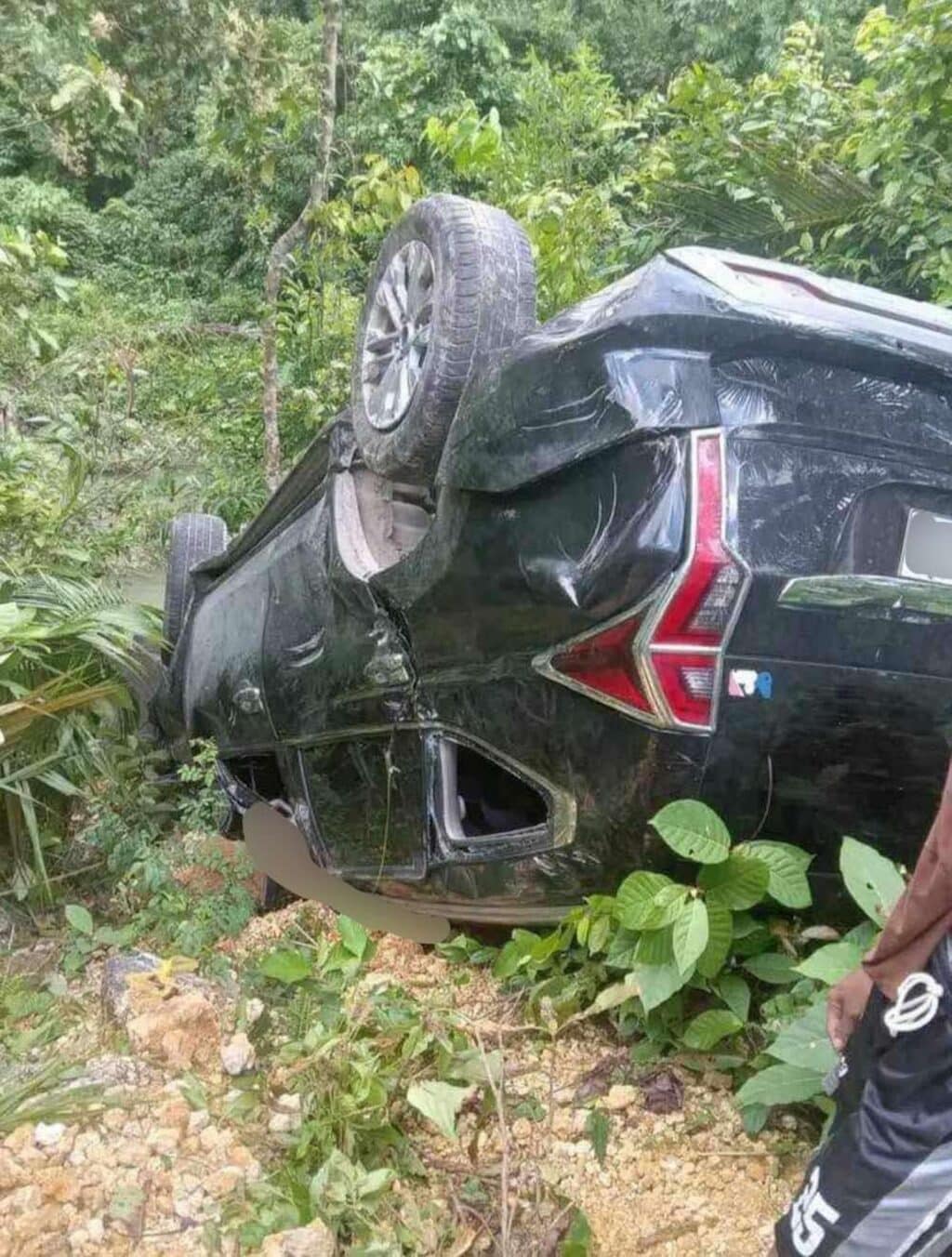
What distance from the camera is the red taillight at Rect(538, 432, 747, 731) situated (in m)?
1.78

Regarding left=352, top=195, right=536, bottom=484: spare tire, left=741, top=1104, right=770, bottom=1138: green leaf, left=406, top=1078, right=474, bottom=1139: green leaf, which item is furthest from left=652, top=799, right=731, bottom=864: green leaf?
left=352, top=195, right=536, bottom=484: spare tire

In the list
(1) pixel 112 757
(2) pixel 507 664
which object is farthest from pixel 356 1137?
(1) pixel 112 757

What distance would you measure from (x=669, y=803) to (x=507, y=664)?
0.45 meters

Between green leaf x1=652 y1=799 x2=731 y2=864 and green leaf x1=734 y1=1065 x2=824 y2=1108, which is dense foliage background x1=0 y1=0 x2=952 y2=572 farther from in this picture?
green leaf x1=734 y1=1065 x2=824 y2=1108

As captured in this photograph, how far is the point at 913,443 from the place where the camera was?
1.84m

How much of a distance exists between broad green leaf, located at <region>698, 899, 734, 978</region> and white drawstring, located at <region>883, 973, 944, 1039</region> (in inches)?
25.7

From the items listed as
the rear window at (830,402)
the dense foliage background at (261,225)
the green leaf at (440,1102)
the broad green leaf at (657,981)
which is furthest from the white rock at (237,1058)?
the rear window at (830,402)

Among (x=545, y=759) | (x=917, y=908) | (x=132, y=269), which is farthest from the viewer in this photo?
(x=132, y=269)

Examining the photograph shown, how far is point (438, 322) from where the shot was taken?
104 inches

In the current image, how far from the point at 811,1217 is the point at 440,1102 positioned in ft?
2.32

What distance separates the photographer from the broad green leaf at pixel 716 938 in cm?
201

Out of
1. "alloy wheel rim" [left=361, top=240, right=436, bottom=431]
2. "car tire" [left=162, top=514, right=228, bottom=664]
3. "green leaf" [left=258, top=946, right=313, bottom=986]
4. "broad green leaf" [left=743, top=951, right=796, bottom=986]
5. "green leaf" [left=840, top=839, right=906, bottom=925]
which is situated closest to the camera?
"green leaf" [left=840, top=839, right=906, bottom=925]

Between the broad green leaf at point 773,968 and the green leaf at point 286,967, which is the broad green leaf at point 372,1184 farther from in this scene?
the broad green leaf at point 773,968

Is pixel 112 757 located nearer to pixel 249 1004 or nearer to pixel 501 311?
pixel 249 1004
